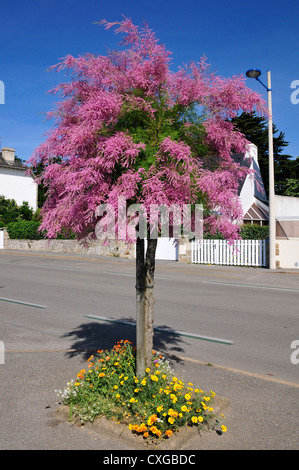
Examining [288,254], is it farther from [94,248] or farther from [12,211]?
[12,211]

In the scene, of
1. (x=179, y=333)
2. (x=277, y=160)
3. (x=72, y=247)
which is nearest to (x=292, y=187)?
(x=277, y=160)

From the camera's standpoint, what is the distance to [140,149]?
3363mm

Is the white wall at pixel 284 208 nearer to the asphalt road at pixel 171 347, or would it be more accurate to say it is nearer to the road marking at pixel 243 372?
the asphalt road at pixel 171 347

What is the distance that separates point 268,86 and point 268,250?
7.49 m

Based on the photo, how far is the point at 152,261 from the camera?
3945 mm

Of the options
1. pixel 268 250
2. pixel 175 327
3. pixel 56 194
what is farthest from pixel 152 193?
pixel 268 250

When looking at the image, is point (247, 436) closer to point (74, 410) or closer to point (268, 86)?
point (74, 410)

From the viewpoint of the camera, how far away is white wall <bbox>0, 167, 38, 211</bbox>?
43.6 metres

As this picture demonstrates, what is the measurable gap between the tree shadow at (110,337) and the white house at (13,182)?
3805cm

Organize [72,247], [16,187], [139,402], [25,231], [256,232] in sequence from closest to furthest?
[139,402] → [256,232] → [72,247] → [25,231] → [16,187]

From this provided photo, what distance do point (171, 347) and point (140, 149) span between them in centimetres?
363

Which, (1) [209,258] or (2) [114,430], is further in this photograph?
(1) [209,258]

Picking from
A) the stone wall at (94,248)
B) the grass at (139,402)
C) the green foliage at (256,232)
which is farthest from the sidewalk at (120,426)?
the green foliage at (256,232)

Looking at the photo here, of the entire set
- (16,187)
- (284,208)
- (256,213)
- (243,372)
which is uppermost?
(16,187)
